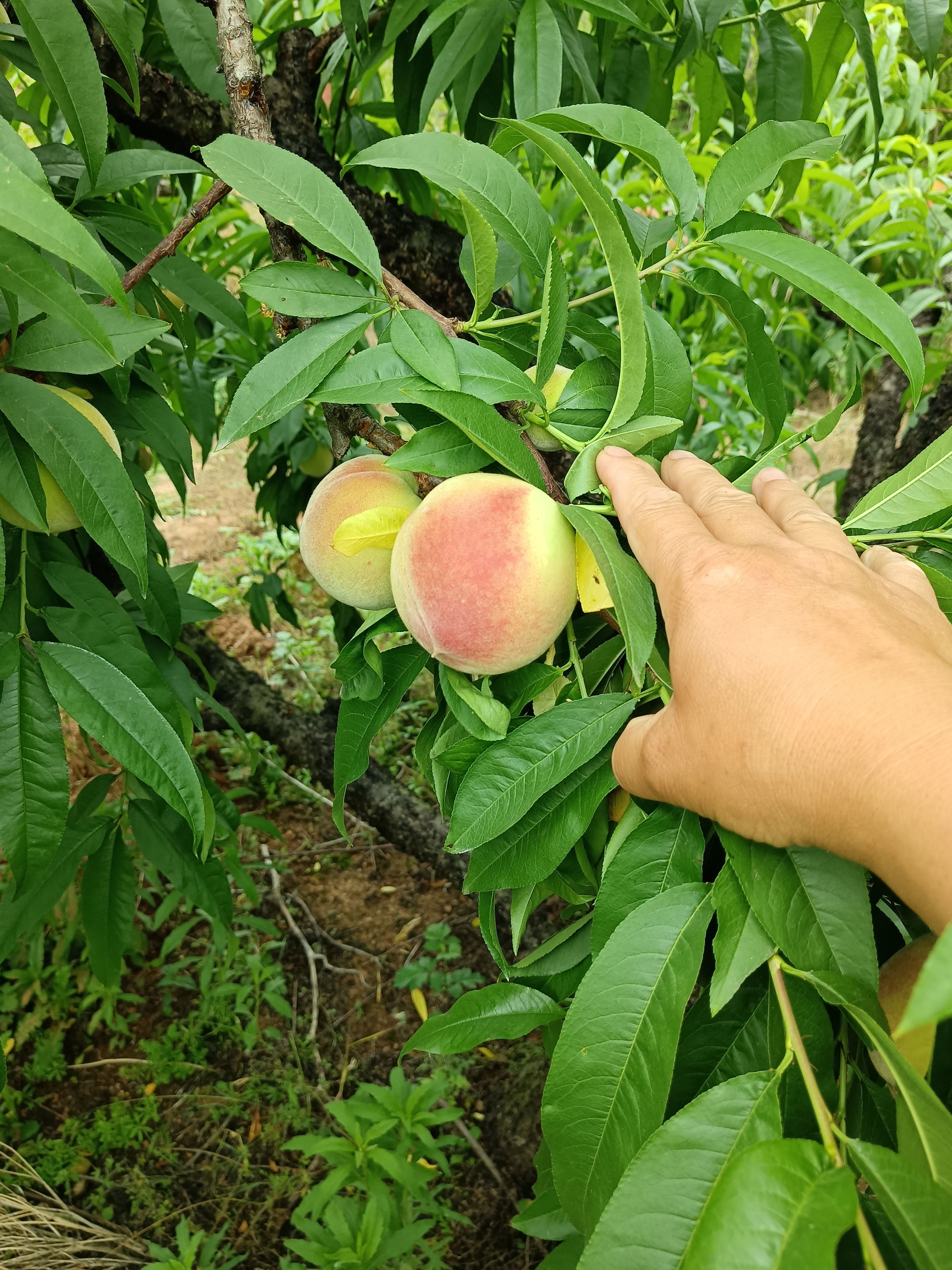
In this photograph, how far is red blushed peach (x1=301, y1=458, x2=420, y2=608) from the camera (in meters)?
0.62

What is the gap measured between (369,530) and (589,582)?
0.52 ft

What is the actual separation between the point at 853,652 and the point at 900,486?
0.20 m

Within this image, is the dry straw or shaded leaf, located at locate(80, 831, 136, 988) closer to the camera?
shaded leaf, located at locate(80, 831, 136, 988)

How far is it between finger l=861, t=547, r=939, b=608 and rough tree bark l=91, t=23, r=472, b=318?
678 millimetres

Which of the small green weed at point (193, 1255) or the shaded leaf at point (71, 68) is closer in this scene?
the shaded leaf at point (71, 68)

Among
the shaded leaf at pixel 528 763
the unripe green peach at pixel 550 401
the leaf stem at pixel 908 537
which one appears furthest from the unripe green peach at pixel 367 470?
the leaf stem at pixel 908 537

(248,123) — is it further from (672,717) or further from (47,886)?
(47,886)

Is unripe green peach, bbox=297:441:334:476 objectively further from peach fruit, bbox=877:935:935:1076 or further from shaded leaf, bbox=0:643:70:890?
peach fruit, bbox=877:935:935:1076

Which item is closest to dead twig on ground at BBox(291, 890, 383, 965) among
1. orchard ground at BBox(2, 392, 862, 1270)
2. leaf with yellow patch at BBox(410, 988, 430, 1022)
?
orchard ground at BBox(2, 392, 862, 1270)

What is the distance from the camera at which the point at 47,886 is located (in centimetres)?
98

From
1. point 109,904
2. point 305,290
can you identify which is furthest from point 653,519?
point 109,904

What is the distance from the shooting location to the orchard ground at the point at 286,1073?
151 cm

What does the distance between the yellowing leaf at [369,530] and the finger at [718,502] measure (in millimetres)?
193

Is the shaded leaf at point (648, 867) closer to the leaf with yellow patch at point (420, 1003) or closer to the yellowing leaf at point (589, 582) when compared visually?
the yellowing leaf at point (589, 582)
